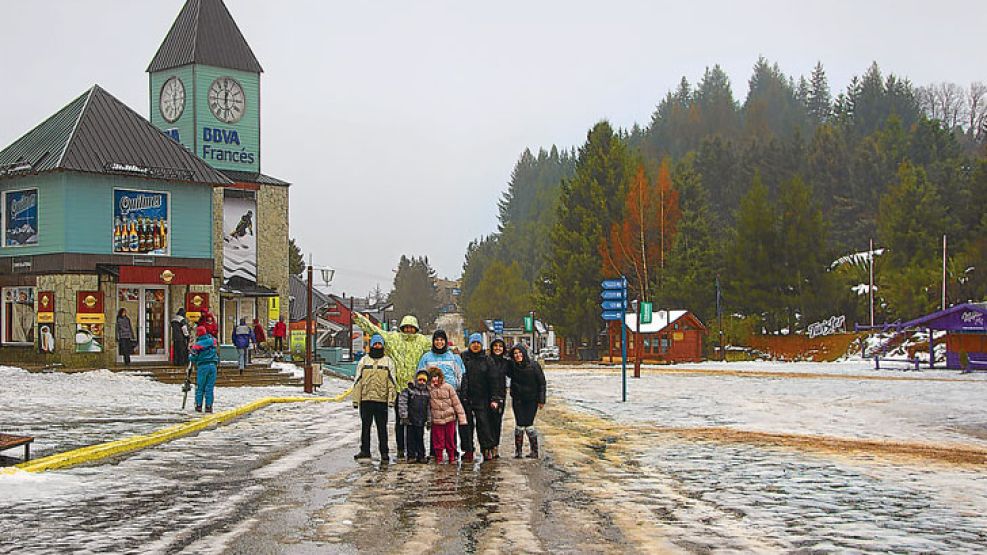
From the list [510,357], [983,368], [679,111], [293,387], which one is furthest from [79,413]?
[679,111]

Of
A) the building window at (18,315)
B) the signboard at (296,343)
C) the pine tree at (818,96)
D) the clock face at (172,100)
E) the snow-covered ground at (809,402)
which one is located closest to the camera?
→ the snow-covered ground at (809,402)

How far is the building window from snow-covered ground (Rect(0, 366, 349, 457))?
15.8 feet

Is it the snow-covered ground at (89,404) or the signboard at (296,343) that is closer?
the snow-covered ground at (89,404)

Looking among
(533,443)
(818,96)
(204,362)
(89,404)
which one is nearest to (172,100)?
(89,404)

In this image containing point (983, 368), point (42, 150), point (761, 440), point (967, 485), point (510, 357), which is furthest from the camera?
point (983, 368)

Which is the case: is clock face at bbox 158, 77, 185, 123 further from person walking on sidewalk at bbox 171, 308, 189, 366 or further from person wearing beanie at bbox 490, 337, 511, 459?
person wearing beanie at bbox 490, 337, 511, 459

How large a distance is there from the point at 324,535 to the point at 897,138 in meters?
103

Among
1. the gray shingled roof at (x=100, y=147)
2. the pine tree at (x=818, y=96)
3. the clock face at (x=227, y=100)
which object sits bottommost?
the gray shingled roof at (x=100, y=147)

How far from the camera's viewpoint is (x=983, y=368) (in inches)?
1714

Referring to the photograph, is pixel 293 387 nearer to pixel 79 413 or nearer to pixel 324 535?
pixel 79 413

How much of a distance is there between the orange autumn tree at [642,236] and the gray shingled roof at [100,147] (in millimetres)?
42449

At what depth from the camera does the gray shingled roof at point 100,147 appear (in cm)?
3450

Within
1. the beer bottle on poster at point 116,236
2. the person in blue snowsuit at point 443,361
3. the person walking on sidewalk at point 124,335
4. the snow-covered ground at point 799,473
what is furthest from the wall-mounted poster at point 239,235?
the person in blue snowsuit at point 443,361

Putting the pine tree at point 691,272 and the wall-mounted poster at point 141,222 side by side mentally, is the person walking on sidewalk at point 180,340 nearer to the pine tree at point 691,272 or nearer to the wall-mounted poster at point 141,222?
the wall-mounted poster at point 141,222
